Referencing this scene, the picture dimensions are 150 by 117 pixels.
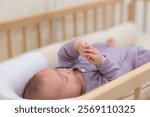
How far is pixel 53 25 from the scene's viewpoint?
1.87 meters

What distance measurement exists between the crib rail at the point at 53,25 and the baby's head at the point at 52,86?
52 centimetres

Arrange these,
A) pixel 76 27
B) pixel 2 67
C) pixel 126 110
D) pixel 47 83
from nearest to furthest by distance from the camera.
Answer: pixel 126 110, pixel 47 83, pixel 2 67, pixel 76 27

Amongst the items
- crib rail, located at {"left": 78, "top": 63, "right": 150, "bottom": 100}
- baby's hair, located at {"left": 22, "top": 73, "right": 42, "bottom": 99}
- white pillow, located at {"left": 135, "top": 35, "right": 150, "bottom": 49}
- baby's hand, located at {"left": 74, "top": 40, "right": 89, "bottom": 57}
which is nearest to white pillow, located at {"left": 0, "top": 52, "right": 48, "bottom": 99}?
baby's hair, located at {"left": 22, "top": 73, "right": 42, "bottom": 99}

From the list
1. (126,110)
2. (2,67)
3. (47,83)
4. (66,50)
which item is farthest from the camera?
(66,50)

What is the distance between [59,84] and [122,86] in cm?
25

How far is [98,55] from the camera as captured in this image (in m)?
1.10

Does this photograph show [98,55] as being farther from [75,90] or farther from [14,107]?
[14,107]

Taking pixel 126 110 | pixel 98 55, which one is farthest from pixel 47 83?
pixel 126 110

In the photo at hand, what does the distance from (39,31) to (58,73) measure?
642 millimetres

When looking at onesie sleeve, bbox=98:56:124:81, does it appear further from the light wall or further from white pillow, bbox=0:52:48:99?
the light wall

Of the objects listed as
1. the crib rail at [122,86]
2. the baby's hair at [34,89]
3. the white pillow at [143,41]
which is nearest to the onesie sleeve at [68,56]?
the baby's hair at [34,89]

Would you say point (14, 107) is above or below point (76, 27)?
above

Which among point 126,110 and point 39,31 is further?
point 39,31

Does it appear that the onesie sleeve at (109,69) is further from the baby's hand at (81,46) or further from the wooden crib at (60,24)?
the wooden crib at (60,24)
